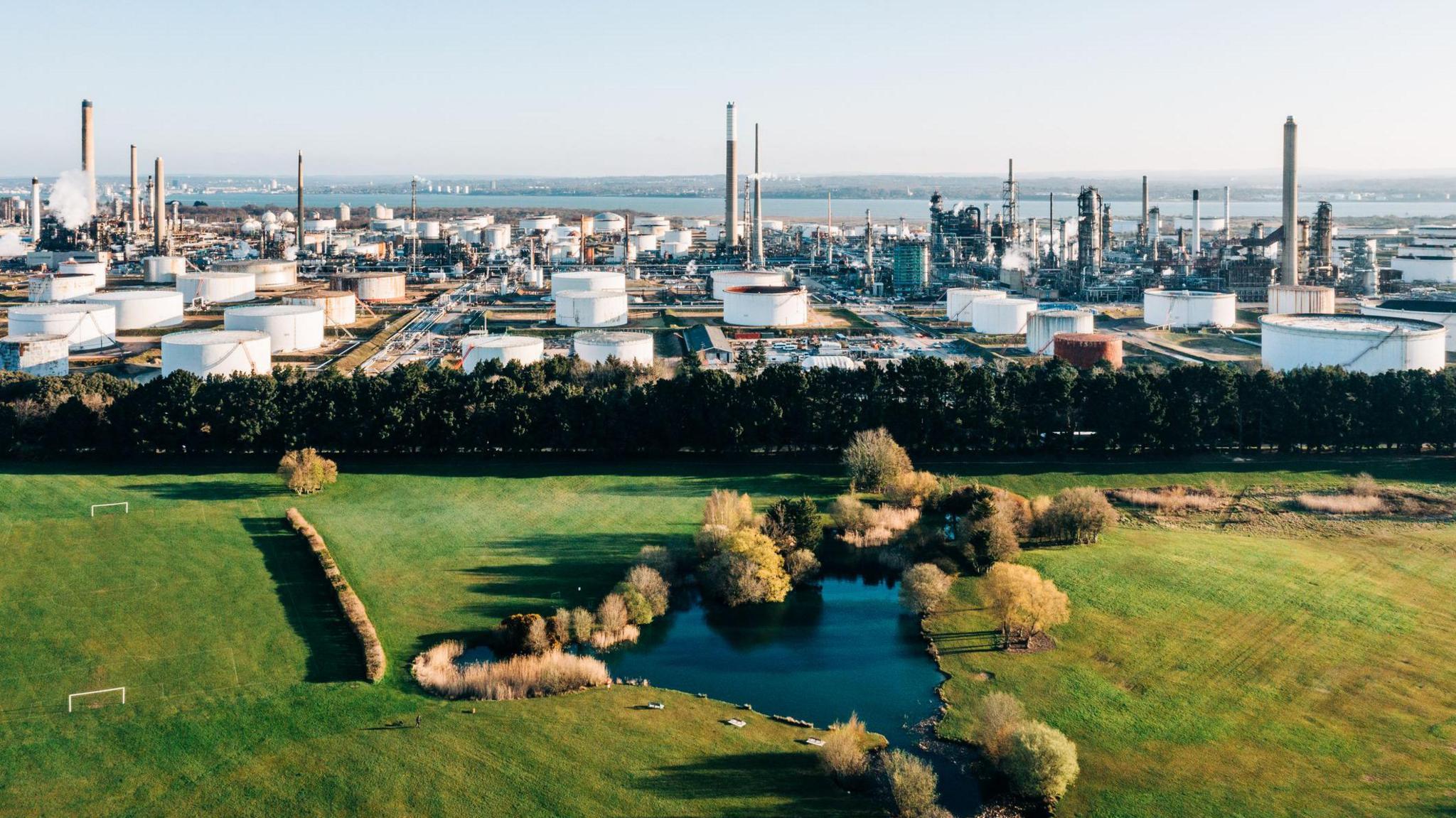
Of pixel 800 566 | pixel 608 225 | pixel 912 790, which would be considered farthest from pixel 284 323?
pixel 608 225

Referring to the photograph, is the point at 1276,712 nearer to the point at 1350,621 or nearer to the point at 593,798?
the point at 1350,621

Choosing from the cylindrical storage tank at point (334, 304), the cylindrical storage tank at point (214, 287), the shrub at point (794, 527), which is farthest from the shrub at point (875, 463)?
the cylindrical storage tank at point (214, 287)

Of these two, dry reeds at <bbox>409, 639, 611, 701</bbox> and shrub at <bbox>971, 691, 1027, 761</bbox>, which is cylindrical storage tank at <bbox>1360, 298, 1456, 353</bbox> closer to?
shrub at <bbox>971, 691, 1027, 761</bbox>

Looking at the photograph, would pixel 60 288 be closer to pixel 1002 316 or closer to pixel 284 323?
pixel 284 323

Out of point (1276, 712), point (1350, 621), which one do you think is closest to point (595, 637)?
point (1276, 712)

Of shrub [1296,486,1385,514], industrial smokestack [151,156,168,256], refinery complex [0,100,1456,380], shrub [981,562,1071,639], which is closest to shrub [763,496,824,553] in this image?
shrub [981,562,1071,639]

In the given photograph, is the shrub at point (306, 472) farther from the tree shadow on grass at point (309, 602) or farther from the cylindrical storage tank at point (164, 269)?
the cylindrical storage tank at point (164, 269)
